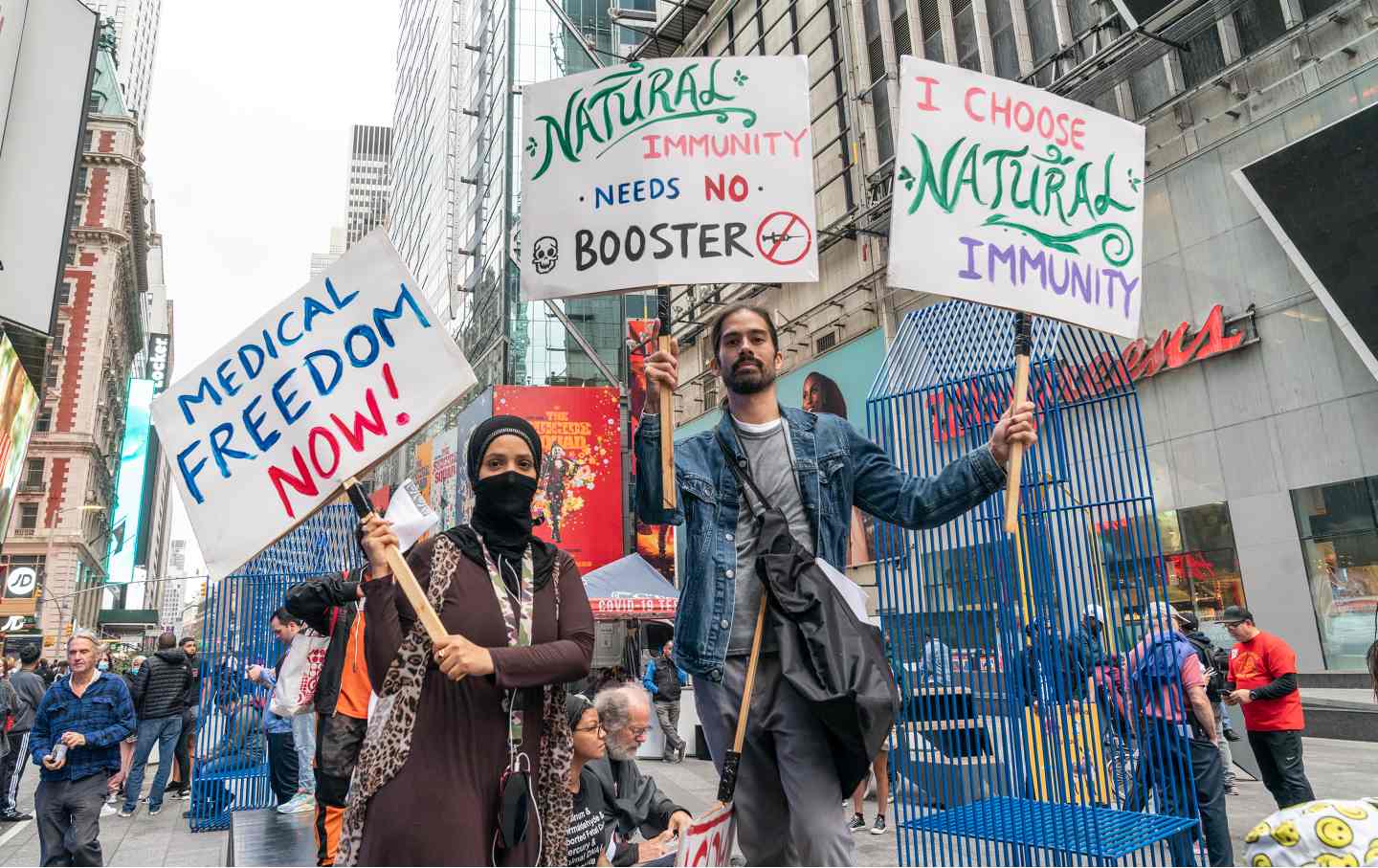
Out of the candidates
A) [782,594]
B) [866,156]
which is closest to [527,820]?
[782,594]

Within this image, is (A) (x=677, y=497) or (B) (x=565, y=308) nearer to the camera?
(A) (x=677, y=497)

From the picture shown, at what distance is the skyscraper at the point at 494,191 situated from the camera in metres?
36.8

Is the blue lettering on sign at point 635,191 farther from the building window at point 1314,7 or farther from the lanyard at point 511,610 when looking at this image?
the building window at point 1314,7

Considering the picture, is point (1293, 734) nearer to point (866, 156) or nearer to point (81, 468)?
point (866, 156)

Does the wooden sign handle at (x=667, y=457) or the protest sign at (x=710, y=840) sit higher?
the wooden sign handle at (x=667, y=457)

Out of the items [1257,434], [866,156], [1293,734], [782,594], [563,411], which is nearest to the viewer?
[782,594]

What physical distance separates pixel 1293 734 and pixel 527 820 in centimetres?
625

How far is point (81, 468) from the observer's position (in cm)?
5391

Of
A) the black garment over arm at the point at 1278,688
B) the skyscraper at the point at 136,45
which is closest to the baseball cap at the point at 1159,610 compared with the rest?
the black garment over arm at the point at 1278,688

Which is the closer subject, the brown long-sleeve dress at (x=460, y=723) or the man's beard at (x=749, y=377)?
the brown long-sleeve dress at (x=460, y=723)

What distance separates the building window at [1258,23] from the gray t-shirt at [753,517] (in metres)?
16.0

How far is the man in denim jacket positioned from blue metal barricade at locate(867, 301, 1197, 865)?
241cm

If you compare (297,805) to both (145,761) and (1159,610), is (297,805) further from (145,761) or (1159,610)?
(1159,610)

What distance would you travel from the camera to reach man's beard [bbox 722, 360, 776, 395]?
2.71m
